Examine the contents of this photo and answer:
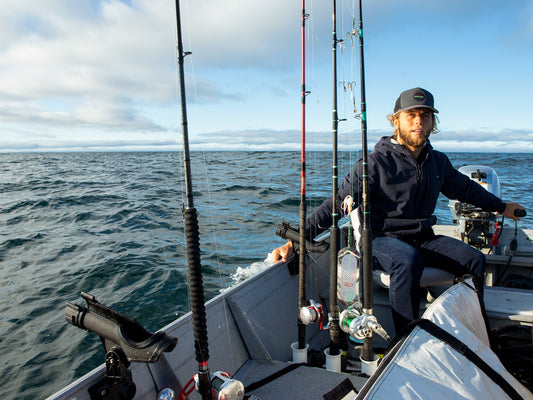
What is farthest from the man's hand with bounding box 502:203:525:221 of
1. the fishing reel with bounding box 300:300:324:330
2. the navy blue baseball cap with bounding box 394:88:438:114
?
the fishing reel with bounding box 300:300:324:330

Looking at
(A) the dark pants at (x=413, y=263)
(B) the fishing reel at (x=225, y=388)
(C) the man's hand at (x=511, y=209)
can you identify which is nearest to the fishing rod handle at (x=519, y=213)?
(C) the man's hand at (x=511, y=209)

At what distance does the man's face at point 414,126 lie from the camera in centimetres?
271

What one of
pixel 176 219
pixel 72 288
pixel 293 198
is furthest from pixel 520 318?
pixel 293 198

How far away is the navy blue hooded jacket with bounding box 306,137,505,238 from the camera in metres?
2.74

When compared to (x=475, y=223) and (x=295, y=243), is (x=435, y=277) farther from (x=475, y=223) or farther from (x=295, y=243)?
(x=475, y=223)

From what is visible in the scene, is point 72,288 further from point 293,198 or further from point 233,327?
point 293,198

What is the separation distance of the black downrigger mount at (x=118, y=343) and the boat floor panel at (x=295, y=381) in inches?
31.5

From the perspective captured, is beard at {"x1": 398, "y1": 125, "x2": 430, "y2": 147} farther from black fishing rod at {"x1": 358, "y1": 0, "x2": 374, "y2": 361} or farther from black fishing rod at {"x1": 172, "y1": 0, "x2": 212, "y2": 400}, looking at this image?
black fishing rod at {"x1": 172, "y1": 0, "x2": 212, "y2": 400}

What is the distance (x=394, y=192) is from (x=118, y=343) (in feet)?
6.86

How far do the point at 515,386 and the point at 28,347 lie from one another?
4063 millimetres

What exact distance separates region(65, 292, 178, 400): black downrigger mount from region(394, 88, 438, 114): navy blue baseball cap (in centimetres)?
217

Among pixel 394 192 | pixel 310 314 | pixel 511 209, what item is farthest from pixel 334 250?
pixel 511 209

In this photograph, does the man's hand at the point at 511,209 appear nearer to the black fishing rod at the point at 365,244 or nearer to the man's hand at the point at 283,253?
the black fishing rod at the point at 365,244

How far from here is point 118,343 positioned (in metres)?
1.33
